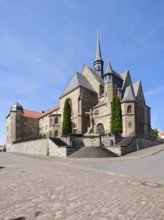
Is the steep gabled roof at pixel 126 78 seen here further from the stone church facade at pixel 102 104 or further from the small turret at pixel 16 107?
the small turret at pixel 16 107

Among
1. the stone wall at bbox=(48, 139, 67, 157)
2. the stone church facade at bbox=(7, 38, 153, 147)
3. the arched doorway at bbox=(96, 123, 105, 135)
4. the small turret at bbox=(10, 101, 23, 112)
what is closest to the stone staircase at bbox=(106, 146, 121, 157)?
the stone wall at bbox=(48, 139, 67, 157)

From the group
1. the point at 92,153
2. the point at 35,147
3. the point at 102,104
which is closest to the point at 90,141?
the point at 92,153

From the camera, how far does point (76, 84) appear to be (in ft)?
155

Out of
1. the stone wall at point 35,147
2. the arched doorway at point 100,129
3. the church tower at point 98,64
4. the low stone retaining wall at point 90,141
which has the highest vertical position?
the church tower at point 98,64

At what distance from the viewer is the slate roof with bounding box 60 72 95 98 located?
155 feet

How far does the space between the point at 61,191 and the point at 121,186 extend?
2467 mm

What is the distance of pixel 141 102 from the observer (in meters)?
46.0

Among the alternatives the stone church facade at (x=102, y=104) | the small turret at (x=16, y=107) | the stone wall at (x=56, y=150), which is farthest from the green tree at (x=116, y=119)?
the small turret at (x=16, y=107)

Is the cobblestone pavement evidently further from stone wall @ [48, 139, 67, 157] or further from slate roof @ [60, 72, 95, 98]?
slate roof @ [60, 72, 95, 98]

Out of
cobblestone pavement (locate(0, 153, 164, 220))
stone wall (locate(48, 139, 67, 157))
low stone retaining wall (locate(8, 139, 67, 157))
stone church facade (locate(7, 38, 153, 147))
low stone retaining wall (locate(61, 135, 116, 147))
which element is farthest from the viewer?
stone church facade (locate(7, 38, 153, 147))

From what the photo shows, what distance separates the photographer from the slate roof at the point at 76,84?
47097 mm

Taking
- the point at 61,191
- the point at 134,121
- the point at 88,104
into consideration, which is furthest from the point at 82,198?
the point at 88,104

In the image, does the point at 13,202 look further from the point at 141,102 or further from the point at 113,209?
the point at 141,102

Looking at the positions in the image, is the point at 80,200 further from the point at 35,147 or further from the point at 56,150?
the point at 35,147
